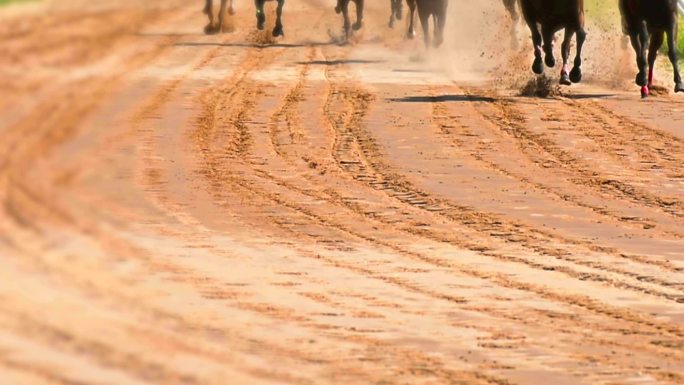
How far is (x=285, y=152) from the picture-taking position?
11.0 m

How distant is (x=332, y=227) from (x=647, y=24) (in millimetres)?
6862

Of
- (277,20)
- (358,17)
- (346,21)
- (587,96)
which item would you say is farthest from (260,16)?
(587,96)

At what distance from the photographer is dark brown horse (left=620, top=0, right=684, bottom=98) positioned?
14219 millimetres

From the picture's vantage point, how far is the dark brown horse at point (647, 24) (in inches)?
560

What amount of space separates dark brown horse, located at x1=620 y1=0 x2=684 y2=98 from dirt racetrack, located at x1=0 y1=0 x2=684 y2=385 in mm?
342

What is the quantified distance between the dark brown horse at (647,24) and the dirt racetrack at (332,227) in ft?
1.12

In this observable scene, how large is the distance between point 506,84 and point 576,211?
23.9 feet

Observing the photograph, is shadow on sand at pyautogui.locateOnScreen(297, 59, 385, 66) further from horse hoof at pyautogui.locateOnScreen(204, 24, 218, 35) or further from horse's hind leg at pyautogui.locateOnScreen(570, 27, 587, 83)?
horse hoof at pyautogui.locateOnScreen(204, 24, 218, 35)

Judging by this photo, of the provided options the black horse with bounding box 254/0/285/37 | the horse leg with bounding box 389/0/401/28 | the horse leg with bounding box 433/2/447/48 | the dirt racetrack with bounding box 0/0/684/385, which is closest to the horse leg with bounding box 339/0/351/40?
the black horse with bounding box 254/0/285/37

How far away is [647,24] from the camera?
14375 millimetres

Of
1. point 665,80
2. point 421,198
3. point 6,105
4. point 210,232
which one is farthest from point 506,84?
point 210,232

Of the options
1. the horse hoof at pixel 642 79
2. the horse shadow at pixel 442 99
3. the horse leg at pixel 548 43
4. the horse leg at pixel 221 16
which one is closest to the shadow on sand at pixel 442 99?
the horse shadow at pixel 442 99

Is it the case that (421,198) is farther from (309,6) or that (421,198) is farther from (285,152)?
(309,6)

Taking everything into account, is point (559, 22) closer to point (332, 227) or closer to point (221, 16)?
point (332, 227)
